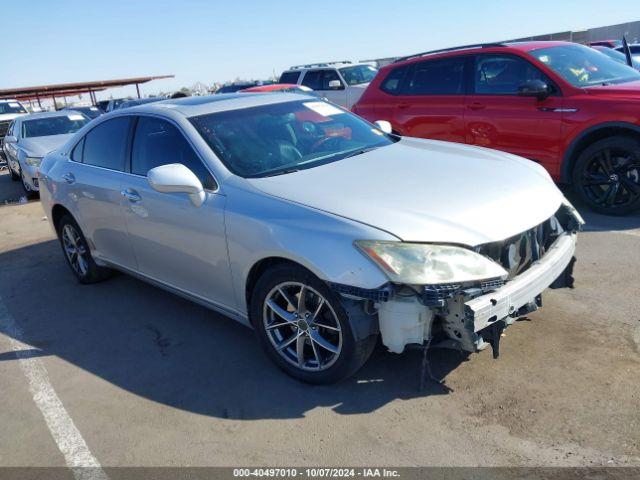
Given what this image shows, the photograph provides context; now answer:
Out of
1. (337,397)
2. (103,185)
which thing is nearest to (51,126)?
(103,185)

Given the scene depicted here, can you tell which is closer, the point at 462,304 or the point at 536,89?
the point at 462,304

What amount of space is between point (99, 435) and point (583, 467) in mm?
2518

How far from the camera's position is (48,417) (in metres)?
3.44

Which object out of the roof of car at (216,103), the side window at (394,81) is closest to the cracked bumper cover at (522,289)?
the roof of car at (216,103)

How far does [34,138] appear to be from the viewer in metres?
11.0

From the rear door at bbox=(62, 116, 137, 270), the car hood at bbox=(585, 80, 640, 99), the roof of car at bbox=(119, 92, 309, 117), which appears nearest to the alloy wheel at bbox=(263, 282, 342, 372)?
the roof of car at bbox=(119, 92, 309, 117)

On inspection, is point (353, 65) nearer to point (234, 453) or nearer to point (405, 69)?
point (405, 69)

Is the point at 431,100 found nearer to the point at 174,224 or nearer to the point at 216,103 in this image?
the point at 216,103

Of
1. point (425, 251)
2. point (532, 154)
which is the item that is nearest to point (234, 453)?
point (425, 251)

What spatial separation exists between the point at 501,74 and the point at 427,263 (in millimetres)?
4844

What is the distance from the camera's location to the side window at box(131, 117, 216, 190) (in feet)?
12.5

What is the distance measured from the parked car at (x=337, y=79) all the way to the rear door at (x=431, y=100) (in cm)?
687

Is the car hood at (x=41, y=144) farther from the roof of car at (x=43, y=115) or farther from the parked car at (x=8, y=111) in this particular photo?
the parked car at (x=8, y=111)

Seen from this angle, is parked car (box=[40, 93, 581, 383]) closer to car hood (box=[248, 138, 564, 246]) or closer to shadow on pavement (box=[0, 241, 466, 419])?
car hood (box=[248, 138, 564, 246])
